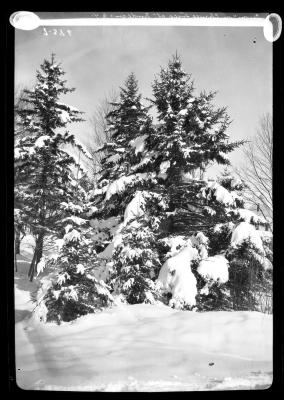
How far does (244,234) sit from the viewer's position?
3.46 m

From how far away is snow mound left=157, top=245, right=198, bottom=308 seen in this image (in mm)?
3448

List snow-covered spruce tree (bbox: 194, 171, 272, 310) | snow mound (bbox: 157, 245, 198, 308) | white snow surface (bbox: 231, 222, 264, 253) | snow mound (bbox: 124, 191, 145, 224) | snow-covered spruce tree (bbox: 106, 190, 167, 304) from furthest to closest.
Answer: snow mound (bbox: 124, 191, 145, 224) < snow-covered spruce tree (bbox: 106, 190, 167, 304) < snow mound (bbox: 157, 245, 198, 308) < white snow surface (bbox: 231, 222, 264, 253) < snow-covered spruce tree (bbox: 194, 171, 272, 310)

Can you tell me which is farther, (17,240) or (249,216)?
(249,216)

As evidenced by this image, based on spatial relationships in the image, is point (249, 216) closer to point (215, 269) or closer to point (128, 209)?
point (215, 269)

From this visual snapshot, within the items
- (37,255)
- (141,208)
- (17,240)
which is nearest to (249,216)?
(141,208)

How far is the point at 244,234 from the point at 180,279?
100 cm

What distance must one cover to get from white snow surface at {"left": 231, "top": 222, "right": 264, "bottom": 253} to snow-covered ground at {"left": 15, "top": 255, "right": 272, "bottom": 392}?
2.70 feet

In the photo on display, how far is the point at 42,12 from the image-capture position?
2.78m

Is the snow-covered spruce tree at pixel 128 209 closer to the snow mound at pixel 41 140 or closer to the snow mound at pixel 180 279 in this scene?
the snow mound at pixel 180 279

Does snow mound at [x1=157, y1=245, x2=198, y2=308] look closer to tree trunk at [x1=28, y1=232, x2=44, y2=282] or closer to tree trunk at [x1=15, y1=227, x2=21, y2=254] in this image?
tree trunk at [x1=28, y1=232, x2=44, y2=282]

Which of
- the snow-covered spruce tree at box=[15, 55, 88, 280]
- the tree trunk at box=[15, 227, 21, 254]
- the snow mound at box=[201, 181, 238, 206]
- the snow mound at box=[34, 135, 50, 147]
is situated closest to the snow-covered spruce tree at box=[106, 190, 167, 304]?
the snow mound at box=[201, 181, 238, 206]

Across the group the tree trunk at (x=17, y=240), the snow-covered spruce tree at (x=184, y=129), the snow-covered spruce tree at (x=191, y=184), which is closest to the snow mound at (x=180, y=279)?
the snow-covered spruce tree at (x=191, y=184)

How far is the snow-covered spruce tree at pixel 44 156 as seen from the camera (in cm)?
303

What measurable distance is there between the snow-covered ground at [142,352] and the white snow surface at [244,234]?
0.82 m
